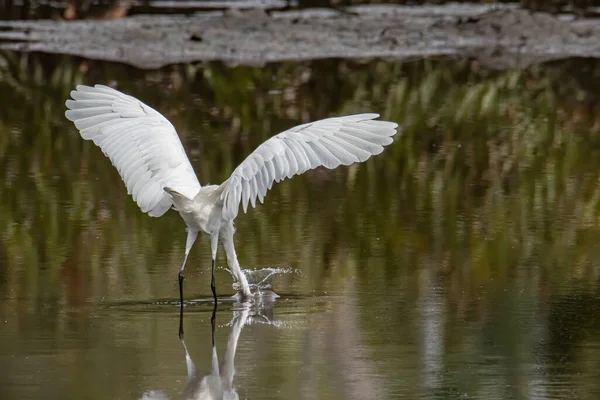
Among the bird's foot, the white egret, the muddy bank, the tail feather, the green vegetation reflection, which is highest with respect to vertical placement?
the muddy bank

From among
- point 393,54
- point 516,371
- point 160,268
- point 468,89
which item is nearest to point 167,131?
point 160,268

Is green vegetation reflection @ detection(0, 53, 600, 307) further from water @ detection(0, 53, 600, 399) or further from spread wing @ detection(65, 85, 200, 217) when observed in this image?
spread wing @ detection(65, 85, 200, 217)

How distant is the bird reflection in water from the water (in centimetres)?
4

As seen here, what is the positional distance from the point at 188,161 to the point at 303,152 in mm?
1074

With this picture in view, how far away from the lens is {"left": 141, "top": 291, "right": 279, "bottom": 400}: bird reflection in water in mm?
6141

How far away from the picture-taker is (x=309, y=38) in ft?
75.3

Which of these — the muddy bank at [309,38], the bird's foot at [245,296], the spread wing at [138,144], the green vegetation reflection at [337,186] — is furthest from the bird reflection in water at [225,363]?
the muddy bank at [309,38]

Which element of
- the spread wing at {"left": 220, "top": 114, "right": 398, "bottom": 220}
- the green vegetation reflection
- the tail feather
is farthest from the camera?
the green vegetation reflection

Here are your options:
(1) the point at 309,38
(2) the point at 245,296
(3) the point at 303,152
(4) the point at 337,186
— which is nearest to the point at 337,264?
(2) the point at 245,296

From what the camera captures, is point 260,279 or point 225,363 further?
point 260,279

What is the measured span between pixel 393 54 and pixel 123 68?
4.23m

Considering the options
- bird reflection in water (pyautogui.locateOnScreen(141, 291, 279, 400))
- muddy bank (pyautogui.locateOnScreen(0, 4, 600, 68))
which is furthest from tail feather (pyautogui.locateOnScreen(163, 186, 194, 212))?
muddy bank (pyautogui.locateOnScreen(0, 4, 600, 68))

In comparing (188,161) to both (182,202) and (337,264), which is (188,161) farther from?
(337,264)

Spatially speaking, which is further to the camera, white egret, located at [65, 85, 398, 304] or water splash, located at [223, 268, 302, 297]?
water splash, located at [223, 268, 302, 297]
